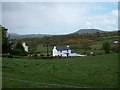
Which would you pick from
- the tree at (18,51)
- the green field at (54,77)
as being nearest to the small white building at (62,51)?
the tree at (18,51)

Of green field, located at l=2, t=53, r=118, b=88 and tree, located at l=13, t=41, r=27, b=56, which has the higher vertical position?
tree, located at l=13, t=41, r=27, b=56

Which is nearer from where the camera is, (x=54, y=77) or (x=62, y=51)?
(x=54, y=77)

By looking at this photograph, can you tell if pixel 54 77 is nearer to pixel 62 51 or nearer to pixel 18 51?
pixel 18 51

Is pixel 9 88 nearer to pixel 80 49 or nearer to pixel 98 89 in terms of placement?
pixel 98 89

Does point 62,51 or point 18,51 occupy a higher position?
point 18,51

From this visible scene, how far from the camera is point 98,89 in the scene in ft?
55.7

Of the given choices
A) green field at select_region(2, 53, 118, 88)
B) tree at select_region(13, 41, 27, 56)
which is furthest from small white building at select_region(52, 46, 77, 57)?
green field at select_region(2, 53, 118, 88)

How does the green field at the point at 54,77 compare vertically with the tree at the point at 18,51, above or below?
below

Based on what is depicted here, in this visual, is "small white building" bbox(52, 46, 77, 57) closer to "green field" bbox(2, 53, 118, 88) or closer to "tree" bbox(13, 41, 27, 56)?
"tree" bbox(13, 41, 27, 56)

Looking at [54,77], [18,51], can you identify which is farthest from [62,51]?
[54,77]

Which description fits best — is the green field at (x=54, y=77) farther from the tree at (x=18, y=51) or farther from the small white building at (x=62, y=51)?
the small white building at (x=62, y=51)

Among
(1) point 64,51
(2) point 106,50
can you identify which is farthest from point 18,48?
(1) point 64,51

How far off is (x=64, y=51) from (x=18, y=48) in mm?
34111

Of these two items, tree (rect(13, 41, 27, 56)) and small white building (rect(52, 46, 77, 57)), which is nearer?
tree (rect(13, 41, 27, 56))
